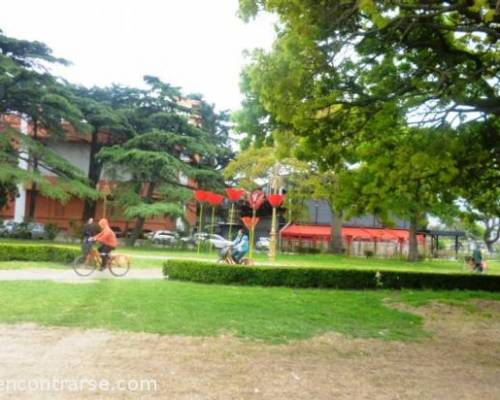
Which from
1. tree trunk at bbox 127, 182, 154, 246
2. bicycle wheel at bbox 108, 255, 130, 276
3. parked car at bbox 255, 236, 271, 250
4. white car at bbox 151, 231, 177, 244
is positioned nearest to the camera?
bicycle wheel at bbox 108, 255, 130, 276

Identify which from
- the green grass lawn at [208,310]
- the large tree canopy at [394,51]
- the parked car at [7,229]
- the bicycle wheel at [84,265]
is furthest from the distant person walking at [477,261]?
the parked car at [7,229]

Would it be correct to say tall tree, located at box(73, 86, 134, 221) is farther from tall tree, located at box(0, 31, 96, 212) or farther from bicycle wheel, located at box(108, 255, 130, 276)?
bicycle wheel, located at box(108, 255, 130, 276)

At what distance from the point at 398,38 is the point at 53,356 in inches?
281

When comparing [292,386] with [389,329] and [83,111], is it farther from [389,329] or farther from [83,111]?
[83,111]

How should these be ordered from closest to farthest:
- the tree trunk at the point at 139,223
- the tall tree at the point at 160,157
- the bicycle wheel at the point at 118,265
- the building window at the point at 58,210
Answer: the bicycle wheel at the point at 118,265
the tall tree at the point at 160,157
the tree trunk at the point at 139,223
the building window at the point at 58,210

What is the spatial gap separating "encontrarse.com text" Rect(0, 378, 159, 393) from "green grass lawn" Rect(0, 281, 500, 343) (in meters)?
2.52

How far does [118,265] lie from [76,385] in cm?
1110

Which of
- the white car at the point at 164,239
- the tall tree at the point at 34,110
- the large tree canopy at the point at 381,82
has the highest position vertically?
the tall tree at the point at 34,110

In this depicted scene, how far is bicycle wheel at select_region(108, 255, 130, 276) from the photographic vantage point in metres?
16.1

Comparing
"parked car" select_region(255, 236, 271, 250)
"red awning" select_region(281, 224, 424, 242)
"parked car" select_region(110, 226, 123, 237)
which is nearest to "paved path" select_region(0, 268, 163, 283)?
"parked car" select_region(110, 226, 123, 237)

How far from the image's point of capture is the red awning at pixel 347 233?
1933 inches

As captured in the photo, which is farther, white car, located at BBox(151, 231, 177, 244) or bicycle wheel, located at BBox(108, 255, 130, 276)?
white car, located at BBox(151, 231, 177, 244)

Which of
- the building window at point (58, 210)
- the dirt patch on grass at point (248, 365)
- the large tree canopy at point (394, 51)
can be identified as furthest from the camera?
the building window at point (58, 210)

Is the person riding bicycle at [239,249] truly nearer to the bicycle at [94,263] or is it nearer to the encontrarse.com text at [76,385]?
the bicycle at [94,263]
